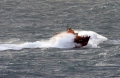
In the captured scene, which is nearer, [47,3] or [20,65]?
[20,65]

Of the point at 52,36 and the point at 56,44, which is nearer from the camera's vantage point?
the point at 56,44

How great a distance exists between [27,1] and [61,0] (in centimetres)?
593

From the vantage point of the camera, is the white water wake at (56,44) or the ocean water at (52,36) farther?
the white water wake at (56,44)

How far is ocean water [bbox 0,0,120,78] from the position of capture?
5603 centimetres

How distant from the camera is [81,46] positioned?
66.3 meters

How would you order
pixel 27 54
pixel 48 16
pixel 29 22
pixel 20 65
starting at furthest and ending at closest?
pixel 48 16, pixel 29 22, pixel 27 54, pixel 20 65

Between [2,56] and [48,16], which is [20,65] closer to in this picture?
[2,56]

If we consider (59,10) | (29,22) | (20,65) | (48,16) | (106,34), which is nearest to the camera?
(20,65)

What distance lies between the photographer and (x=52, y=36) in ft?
244

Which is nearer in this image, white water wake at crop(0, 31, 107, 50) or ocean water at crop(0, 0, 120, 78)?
ocean water at crop(0, 0, 120, 78)

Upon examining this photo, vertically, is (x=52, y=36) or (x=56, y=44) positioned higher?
(x=56, y=44)

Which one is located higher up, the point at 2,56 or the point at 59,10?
the point at 2,56

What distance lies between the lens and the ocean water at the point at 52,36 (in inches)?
2206

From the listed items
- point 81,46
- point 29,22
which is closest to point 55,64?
point 81,46
